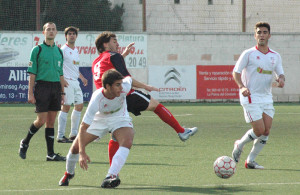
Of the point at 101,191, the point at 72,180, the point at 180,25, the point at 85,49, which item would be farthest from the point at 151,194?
the point at 180,25

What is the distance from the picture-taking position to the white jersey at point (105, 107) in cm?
714

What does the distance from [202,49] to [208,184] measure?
63.2 ft

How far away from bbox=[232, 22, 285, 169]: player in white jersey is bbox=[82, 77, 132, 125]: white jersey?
2.31m

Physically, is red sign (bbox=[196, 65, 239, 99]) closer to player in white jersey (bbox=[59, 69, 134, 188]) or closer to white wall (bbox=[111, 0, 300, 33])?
white wall (bbox=[111, 0, 300, 33])

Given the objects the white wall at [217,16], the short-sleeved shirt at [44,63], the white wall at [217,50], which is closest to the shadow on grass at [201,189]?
the short-sleeved shirt at [44,63]

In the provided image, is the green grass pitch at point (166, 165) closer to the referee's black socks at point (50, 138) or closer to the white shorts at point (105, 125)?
the referee's black socks at point (50, 138)

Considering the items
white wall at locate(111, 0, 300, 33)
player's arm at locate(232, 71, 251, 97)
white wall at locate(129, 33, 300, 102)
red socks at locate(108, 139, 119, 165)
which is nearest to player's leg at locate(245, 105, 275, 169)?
player's arm at locate(232, 71, 251, 97)

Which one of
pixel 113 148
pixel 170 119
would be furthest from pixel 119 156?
pixel 170 119

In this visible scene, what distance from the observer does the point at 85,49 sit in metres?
25.8

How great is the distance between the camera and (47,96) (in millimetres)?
10000

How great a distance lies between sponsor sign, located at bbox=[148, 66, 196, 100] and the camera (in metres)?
26.0

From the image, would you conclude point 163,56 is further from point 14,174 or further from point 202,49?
point 14,174

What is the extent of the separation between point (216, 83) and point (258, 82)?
16.9 metres

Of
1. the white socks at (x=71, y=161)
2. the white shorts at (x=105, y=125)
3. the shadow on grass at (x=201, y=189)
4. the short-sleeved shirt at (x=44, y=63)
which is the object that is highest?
the short-sleeved shirt at (x=44, y=63)
